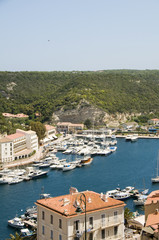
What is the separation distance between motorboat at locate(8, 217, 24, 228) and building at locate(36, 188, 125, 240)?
373 inches

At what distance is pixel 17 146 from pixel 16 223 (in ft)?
71.7

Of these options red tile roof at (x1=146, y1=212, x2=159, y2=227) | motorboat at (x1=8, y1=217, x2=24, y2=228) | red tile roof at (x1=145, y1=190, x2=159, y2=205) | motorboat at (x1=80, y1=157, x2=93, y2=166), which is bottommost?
motorboat at (x1=8, y1=217, x2=24, y2=228)

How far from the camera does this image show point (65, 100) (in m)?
75.4

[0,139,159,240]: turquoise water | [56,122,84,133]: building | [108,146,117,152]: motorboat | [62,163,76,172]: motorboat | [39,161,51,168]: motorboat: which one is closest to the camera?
[0,139,159,240]: turquoise water

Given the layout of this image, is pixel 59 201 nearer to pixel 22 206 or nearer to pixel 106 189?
pixel 22 206

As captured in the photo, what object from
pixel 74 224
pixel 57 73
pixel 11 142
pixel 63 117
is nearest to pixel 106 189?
pixel 11 142

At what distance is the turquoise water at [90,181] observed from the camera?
90.6 feet

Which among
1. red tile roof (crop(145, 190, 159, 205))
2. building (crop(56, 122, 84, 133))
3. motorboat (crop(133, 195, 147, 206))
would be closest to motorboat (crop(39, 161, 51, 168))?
motorboat (crop(133, 195, 147, 206))

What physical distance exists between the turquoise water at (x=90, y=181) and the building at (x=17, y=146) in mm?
3548

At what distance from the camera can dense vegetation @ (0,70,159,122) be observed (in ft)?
244

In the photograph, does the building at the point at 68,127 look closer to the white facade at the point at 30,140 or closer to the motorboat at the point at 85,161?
the white facade at the point at 30,140

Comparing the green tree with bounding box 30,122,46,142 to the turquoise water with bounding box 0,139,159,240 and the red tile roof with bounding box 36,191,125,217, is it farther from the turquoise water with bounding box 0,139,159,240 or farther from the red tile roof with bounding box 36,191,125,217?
the red tile roof with bounding box 36,191,125,217

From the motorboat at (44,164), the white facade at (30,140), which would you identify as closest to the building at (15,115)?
the white facade at (30,140)

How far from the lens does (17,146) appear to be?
147 ft
